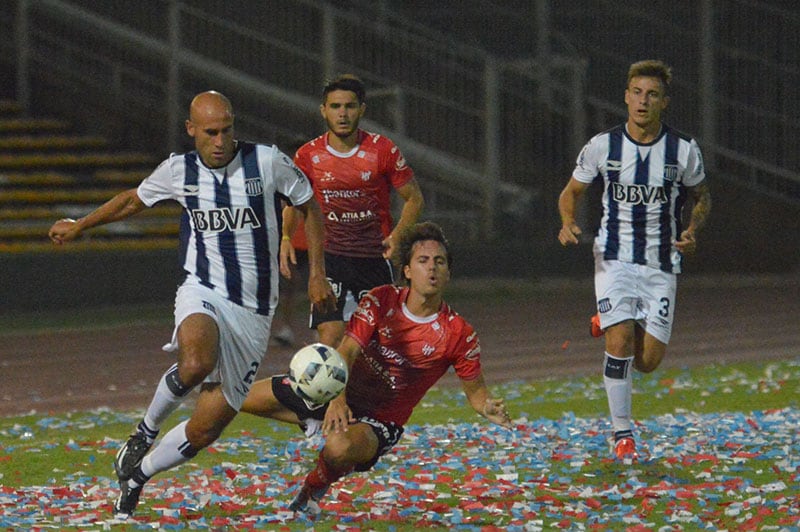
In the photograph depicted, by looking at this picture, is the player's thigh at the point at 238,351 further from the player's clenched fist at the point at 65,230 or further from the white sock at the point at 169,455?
the player's clenched fist at the point at 65,230

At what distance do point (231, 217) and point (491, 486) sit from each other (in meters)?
1.90

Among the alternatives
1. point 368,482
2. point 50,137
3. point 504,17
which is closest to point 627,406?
point 368,482

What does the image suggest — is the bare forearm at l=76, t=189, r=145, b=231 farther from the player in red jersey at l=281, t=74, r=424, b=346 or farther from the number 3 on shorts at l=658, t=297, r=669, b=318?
the number 3 on shorts at l=658, t=297, r=669, b=318

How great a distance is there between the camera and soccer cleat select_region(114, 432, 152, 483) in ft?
23.2

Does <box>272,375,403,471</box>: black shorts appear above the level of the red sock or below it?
above

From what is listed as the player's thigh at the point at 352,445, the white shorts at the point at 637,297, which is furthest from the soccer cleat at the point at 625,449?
the player's thigh at the point at 352,445

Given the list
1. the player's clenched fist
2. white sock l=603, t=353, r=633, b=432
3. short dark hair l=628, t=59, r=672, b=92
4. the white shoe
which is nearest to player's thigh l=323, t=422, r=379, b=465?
the player's clenched fist

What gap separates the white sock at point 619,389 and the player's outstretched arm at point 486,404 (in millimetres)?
2095

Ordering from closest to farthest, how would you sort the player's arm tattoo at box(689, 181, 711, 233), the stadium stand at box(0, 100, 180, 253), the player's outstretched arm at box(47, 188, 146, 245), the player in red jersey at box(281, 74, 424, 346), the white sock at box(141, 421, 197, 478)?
the white sock at box(141, 421, 197, 478) → the player's outstretched arm at box(47, 188, 146, 245) → the player's arm tattoo at box(689, 181, 711, 233) → the player in red jersey at box(281, 74, 424, 346) → the stadium stand at box(0, 100, 180, 253)

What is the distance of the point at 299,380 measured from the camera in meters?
6.66

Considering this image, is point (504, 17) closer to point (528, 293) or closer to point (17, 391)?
point (528, 293)

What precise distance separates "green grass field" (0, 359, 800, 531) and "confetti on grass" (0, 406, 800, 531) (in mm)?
11

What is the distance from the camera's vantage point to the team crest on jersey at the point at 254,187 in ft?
24.0

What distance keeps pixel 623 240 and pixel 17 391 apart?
5.55 m
